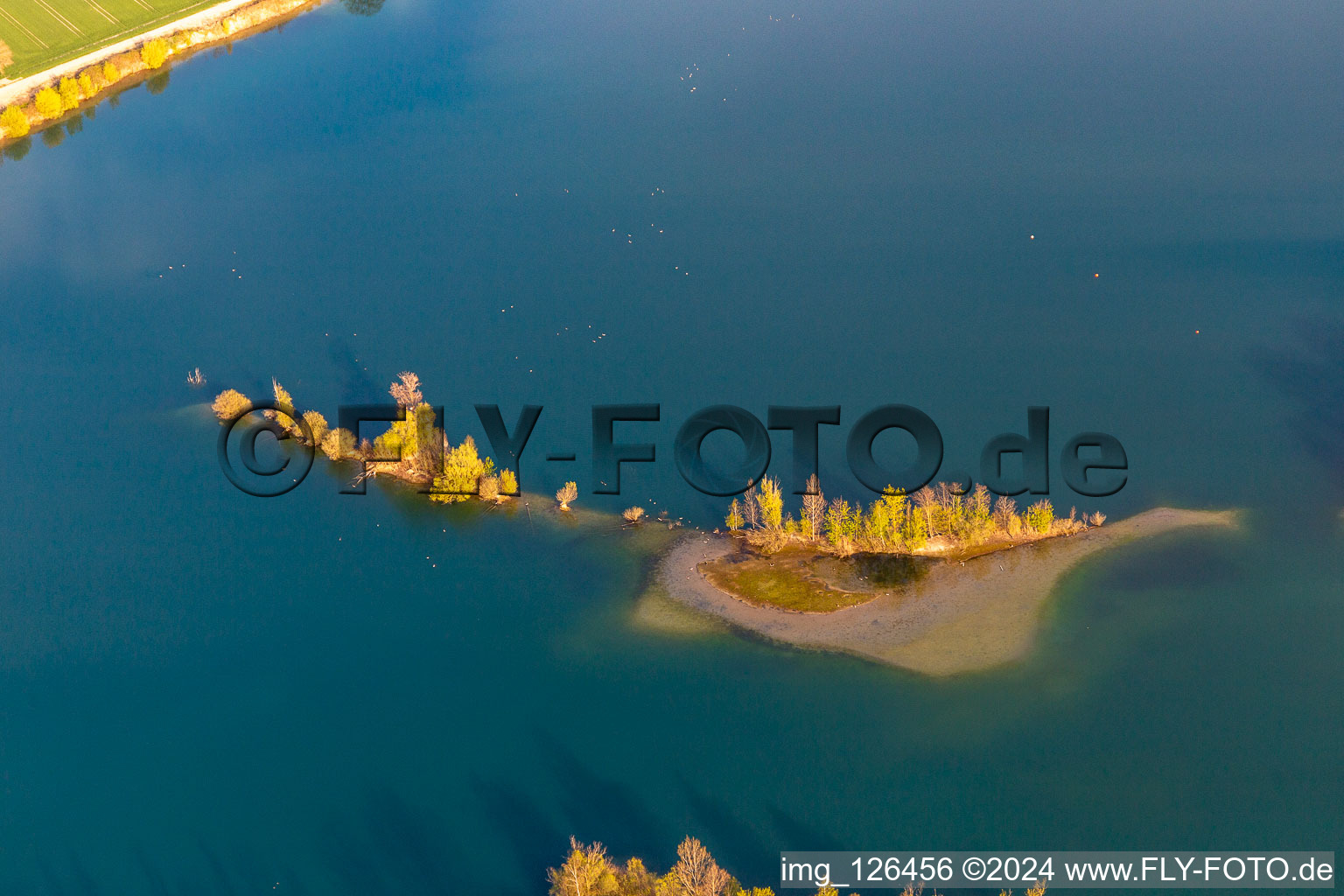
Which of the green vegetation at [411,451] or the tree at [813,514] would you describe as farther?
the green vegetation at [411,451]

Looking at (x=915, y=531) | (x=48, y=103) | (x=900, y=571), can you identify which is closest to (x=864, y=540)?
(x=900, y=571)

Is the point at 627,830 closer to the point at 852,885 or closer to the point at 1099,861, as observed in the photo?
the point at 852,885

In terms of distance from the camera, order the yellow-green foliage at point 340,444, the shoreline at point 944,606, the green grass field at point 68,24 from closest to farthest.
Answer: the shoreline at point 944,606
the yellow-green foliage at point 340,444
the green grass field at point 68,24

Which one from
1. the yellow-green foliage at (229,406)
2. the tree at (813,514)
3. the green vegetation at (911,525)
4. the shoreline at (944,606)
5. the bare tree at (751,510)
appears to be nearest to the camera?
the shoreline at (944,606)

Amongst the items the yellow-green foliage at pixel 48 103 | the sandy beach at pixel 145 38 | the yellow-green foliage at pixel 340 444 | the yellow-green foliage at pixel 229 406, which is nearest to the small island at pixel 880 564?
the yellow-green foliage at pixel 340 444

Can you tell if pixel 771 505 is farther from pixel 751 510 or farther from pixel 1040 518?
pixel 1040 518

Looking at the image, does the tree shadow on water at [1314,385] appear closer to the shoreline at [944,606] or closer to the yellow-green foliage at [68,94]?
the shoreline at [944,606]
